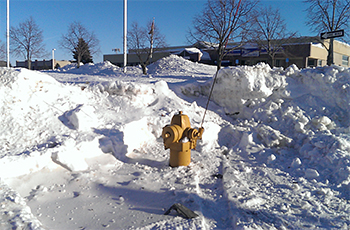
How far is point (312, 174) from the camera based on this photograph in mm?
4414

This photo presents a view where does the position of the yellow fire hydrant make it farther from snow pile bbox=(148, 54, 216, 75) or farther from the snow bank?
snow pile bbox=(148, 54, 216, 75)

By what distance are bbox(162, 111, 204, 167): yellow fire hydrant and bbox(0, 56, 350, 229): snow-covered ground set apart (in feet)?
0.70

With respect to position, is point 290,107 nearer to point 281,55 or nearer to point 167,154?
point 167,154

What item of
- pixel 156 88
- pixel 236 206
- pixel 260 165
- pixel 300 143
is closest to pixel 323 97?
pixel 300 143

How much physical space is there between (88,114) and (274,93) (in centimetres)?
536

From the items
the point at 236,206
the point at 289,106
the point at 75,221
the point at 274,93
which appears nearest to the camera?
the point at 75,221

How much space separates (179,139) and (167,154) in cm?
92

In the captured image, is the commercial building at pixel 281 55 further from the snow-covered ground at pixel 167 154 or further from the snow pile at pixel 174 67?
the snow-covered ground at pixel 167 154

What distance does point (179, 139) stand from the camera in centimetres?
462

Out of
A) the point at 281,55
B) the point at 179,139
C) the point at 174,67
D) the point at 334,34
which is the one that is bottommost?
the point at 179,139

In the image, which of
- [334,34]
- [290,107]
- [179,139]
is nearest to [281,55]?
[334,34]

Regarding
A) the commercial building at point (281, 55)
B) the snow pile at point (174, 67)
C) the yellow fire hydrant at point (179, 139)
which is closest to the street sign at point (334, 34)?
the yellow fire hydrant at point (179, 139)

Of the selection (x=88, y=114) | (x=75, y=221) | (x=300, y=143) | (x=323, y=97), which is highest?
(x=323, y=97)

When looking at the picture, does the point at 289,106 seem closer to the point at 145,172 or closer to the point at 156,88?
the point at 156,88
